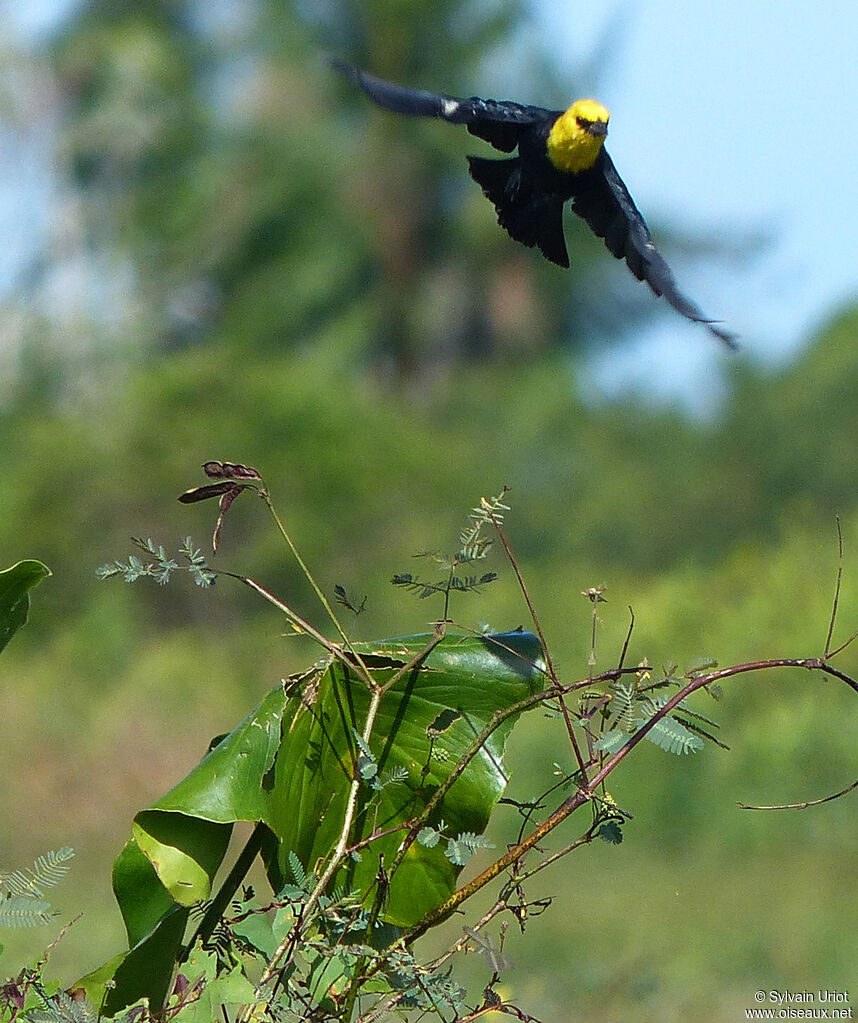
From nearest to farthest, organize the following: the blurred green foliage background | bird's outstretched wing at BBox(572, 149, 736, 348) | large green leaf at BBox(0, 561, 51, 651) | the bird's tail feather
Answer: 1. large green leaf at BBox(0, 561, 51, 651)
2. bird's outstretched wing at BBox(572, 149, 736, 348)
3. the bird's tail feather
4. the blurred green foliage background

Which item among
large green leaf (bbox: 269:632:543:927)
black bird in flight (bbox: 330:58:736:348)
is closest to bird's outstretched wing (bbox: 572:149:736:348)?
black bird in flight (bbox: 330:58:736:348)

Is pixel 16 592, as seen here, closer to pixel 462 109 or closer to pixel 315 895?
pixel 315 895

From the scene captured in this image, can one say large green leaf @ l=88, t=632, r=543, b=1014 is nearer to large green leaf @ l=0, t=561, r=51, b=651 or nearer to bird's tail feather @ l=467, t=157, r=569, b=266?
large green leaf @ l=0, t=561, r=51, b=651

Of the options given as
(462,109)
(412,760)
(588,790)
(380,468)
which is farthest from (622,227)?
(380,468)

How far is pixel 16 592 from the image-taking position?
3.43 ft

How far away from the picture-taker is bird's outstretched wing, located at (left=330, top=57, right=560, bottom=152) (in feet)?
7.68

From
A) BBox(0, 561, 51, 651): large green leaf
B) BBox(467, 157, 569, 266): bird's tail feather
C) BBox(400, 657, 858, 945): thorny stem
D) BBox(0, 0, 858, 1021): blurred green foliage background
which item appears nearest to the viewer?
BBox(400, 657, 858, 945): thorny stem

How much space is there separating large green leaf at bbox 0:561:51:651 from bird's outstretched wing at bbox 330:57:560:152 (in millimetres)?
1470

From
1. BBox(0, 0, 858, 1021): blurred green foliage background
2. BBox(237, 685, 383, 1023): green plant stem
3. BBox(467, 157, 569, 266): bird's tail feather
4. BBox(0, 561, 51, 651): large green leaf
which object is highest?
BBox(0, 561, 51, 651): large green leaf

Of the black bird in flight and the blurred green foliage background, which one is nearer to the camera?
the black bird in flight

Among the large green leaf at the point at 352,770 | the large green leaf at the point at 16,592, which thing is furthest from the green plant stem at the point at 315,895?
the large green leaf at the point at 16,592

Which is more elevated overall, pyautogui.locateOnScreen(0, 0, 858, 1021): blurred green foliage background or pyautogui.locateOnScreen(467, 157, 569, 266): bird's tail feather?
pyautogui.locateOnScreen(467, 157, 569, 266): bird's tail feather

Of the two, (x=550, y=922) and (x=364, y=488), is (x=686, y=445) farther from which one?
(x=550, y=922)

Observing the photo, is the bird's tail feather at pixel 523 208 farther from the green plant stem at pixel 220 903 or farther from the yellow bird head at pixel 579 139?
the green plant stem at pixel 220 903
